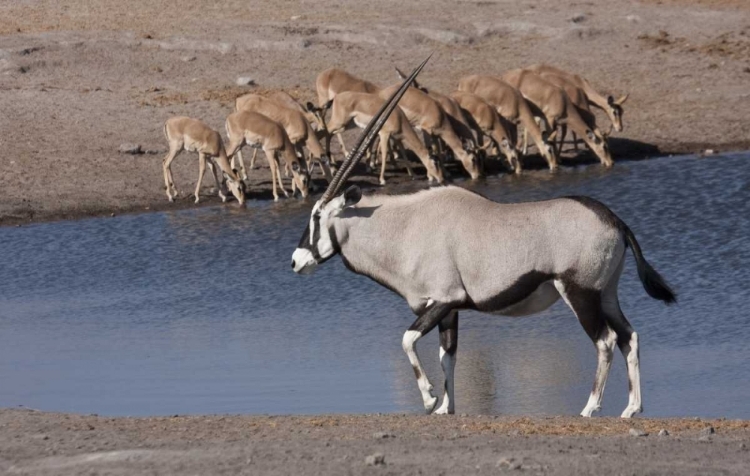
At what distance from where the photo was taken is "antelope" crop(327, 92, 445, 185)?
58.8 feet

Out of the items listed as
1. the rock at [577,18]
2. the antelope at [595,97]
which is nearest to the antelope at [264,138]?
the antelope at [595,97]

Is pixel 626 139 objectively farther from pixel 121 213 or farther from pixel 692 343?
pixel 692 343

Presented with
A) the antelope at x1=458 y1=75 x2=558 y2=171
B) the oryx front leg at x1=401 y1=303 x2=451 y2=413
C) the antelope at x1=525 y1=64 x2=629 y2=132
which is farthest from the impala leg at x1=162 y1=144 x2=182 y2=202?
the oryx front leg at x1=401 y1=303 x2=451 y2=413

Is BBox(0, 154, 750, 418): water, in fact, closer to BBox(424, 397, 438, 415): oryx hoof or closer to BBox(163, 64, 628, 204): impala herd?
BBox(424, 397, 438, 415): oryx hoof

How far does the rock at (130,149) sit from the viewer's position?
17.4m

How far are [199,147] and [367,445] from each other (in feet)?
37.1

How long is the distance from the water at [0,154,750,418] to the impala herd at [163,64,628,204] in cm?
172

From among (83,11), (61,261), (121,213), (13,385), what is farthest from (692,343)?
(83,11)

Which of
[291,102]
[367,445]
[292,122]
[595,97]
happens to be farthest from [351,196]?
[595,97]

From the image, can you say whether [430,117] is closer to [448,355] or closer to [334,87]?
[334,87]

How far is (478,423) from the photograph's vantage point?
21.7 feet

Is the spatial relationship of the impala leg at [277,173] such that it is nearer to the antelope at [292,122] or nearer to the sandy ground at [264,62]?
the sandy ground at [264,62]

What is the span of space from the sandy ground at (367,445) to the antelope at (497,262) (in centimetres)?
59

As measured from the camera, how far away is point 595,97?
20.2 m
